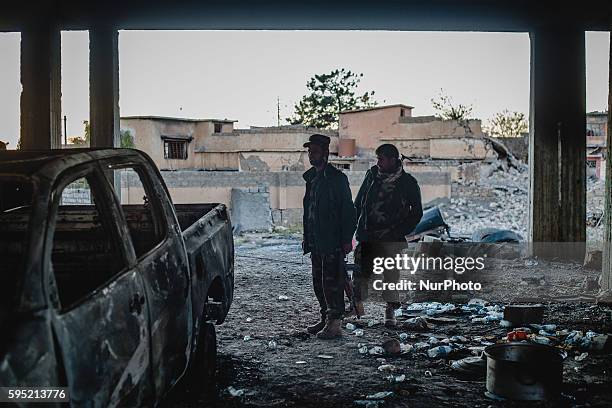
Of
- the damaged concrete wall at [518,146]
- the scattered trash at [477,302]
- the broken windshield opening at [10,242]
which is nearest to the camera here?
the broken windshield opening at [10,242]

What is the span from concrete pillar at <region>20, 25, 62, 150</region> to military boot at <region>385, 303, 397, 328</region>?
5.81 metres

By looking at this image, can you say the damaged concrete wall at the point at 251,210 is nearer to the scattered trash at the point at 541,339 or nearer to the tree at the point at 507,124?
the scattered trash at the point at 541,339

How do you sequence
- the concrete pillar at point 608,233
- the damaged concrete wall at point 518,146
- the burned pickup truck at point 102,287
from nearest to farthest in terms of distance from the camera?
the burned pickup truck at point 102,287 < the concrete pillar at point 608,233 < the damaged concrete wall at point 518,146

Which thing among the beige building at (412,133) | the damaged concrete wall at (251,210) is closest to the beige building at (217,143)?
the beige building at (412,133)

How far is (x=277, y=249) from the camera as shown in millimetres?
14562

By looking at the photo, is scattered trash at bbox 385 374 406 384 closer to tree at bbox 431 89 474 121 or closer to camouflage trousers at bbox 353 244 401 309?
camouflage trousers at bbox 353 244 401 309

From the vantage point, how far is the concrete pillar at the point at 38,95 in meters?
10.0

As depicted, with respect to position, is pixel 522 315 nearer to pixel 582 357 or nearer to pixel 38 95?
pixel 582 357

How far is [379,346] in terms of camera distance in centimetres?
623

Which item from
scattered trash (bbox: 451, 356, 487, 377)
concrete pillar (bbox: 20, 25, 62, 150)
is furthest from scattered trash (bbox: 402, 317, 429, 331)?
concrete pillar (bbox: 20, 25, 62, 150)

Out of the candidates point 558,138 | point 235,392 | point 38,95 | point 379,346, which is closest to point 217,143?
point 558,138

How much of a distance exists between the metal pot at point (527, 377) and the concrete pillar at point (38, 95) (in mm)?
7613

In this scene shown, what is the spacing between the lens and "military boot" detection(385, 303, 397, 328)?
705cm

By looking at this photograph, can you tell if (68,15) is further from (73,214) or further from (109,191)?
(109,191)
